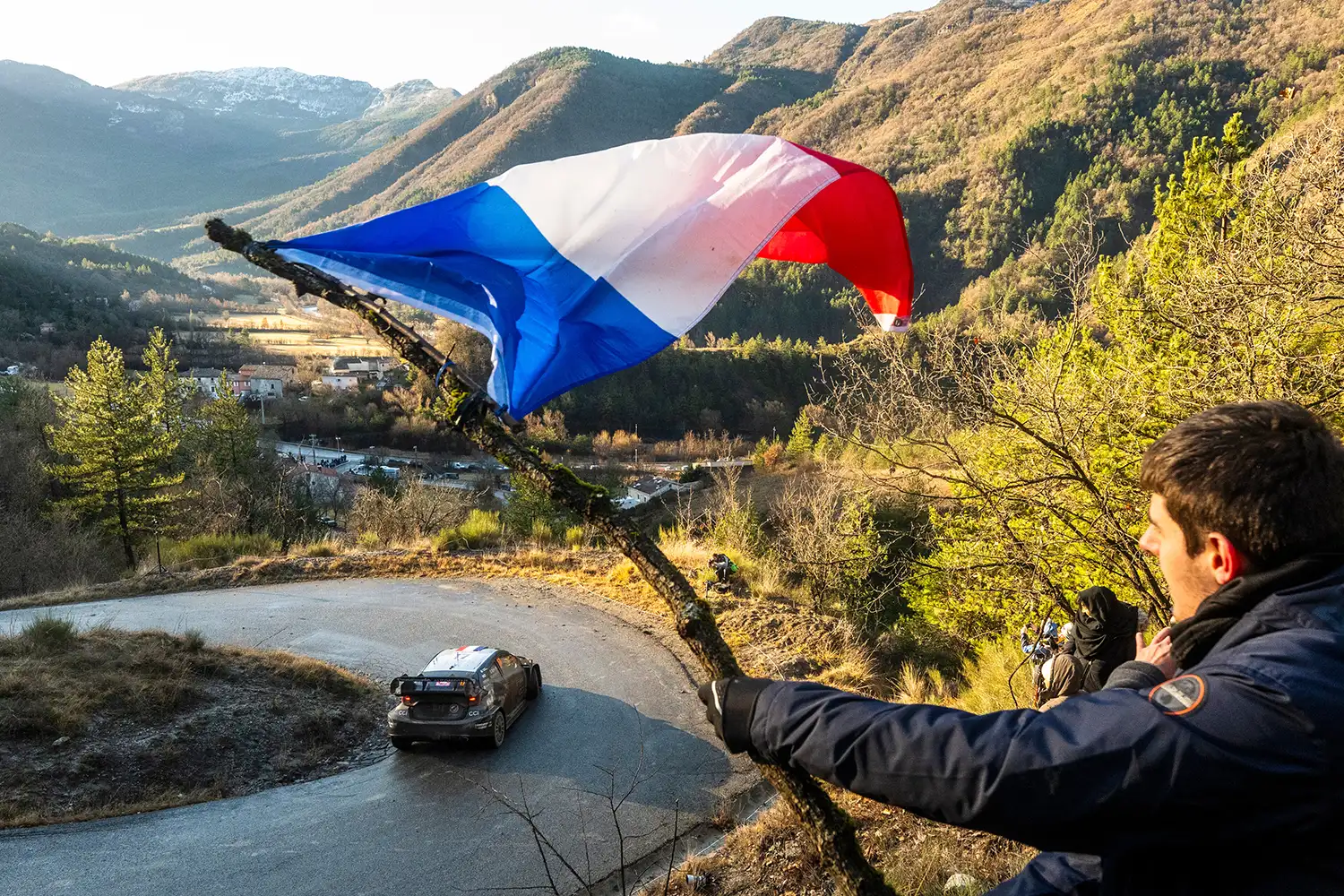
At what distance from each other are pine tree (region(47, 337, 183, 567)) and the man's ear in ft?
126

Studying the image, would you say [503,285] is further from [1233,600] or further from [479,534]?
[479,534]

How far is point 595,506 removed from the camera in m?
3.35

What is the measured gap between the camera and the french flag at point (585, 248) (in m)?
3.96

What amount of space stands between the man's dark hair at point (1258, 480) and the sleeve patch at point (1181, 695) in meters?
0.36

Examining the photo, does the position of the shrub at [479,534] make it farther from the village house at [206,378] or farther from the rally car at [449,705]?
the village house at [206,378]

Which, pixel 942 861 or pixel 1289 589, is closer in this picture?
pixel 1289 589

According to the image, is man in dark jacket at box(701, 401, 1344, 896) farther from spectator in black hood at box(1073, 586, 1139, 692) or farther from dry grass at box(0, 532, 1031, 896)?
dry grass at box(0, 532, 1031, 896)

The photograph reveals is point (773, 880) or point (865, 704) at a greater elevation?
point (865, 704)

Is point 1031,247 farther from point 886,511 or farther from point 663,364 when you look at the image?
point 663,364

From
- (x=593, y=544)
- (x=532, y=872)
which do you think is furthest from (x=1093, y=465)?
(x=593, y=544)

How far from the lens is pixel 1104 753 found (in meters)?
1.34

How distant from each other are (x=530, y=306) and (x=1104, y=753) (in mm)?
3297

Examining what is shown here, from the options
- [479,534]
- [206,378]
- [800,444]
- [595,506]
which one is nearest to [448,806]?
[595,506]

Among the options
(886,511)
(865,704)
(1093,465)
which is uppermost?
(865,704)
